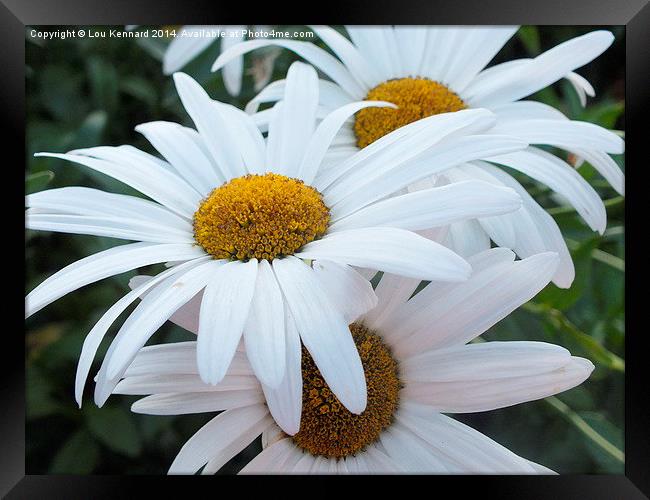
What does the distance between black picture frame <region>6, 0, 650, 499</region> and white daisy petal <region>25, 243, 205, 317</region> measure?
0.14m

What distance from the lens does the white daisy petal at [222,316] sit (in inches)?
18.2

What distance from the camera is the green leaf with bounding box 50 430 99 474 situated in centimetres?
71

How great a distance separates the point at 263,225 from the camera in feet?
1.73

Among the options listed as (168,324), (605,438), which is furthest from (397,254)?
(605,438)

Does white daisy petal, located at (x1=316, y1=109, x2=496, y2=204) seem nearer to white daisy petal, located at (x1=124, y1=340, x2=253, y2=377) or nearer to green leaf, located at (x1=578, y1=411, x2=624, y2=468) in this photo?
white daisy petal, located at (x1=124, y1=340, x2=253, y2=377)

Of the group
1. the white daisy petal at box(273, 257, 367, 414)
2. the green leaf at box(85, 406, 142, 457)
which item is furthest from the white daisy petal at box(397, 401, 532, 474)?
the green leaf at box(85, 406, 142, 457)

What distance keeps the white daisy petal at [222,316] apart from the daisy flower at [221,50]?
29 cm

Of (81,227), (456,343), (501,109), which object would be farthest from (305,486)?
(501,109)

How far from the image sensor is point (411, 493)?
24.5 inches

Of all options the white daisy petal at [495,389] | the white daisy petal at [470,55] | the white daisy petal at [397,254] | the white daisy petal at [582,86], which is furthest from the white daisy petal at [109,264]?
the white daisy petal at [582,86]

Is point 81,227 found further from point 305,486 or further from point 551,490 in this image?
point 551,490

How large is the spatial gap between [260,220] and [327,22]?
10.0 inches

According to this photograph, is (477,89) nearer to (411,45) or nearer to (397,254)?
(411,45)

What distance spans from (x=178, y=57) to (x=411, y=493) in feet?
1.52
